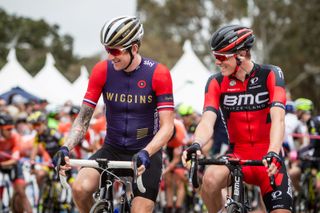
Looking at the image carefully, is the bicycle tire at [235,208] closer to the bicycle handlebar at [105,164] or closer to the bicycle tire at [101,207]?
the bicycle handlebar at [105,164]

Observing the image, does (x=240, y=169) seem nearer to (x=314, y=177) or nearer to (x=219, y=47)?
(x=219, y=47)

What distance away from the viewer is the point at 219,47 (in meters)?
6.69

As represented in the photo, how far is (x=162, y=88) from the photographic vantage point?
273 inches

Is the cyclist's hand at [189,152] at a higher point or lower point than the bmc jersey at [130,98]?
lower

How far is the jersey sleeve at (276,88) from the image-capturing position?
662cm

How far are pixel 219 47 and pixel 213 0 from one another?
4319cm

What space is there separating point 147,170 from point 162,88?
81 cm

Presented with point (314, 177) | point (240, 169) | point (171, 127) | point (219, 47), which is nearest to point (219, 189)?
point (240, 169)

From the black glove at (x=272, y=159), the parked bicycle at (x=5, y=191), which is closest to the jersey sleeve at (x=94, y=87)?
the black glove at (x=272, y=159)

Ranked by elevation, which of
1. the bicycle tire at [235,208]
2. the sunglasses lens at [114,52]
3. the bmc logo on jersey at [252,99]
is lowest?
the bicycle tire at [235,208]

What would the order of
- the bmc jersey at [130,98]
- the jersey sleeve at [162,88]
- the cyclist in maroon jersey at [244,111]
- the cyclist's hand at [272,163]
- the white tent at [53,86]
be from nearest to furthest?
the cyclist's hand at [272,163], the cyclist in maroon jersey at [244,111], the jersey sleeve at [162,88], the bmc jersey at [130,98], the white tent at [53,86]

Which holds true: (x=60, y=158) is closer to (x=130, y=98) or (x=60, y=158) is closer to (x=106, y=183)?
(x=106, y=183)

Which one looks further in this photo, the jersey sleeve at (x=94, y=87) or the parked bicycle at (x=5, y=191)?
the parked bicycle at (x=5, y=191)

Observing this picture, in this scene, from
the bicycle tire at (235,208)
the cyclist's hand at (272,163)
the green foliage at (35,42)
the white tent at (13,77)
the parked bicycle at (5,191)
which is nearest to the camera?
the cyclist's hand at (272,163)
